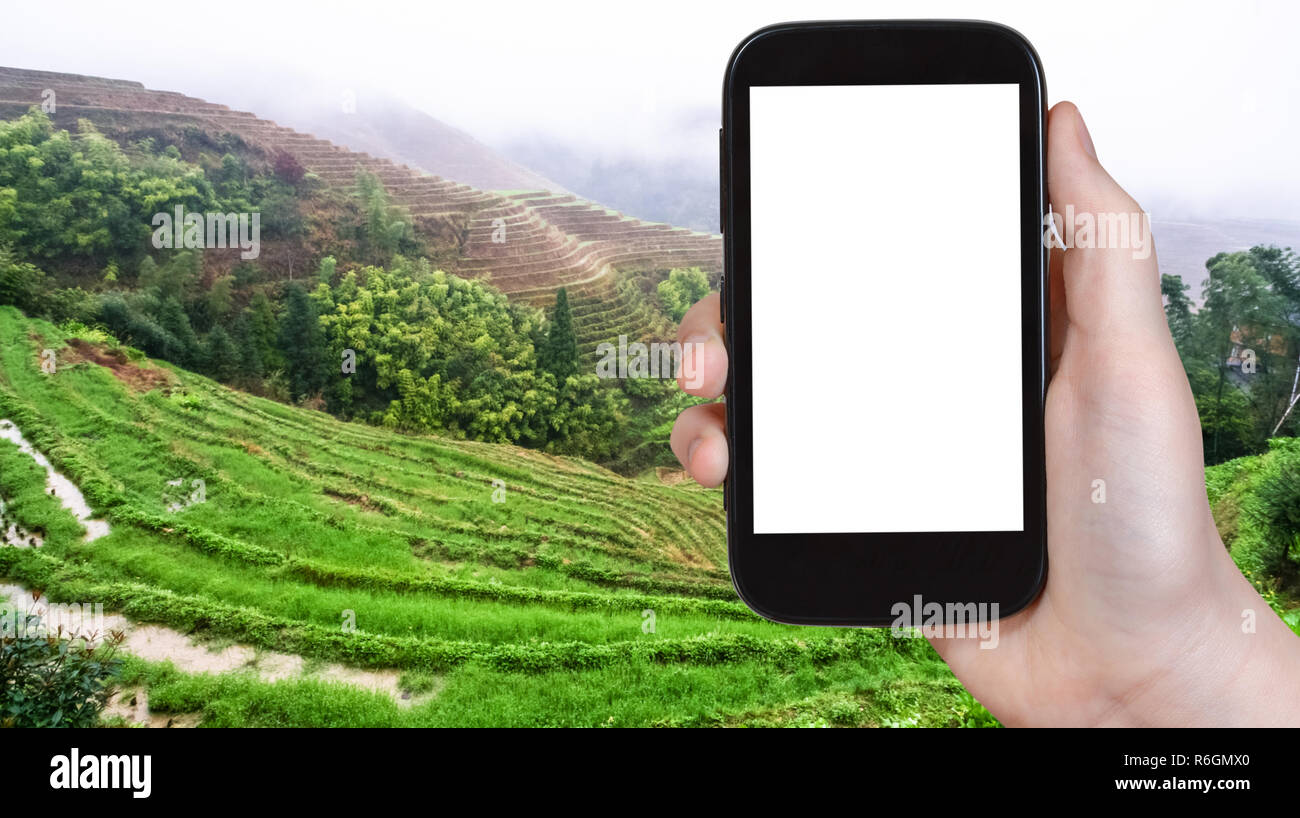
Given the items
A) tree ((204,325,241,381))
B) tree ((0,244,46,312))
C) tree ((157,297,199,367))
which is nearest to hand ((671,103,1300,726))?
tree ((204,325,241,381))

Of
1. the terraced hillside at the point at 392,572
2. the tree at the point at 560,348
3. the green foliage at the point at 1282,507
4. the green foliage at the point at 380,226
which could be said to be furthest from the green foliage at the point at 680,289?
the green foliage at the point at 1282,507

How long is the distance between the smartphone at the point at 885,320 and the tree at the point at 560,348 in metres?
4.21

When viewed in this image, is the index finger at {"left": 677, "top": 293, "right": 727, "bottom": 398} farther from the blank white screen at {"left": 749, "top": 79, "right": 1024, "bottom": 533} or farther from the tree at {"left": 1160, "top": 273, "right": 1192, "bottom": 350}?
the tree at {"left": 1160, "top": 273, "right": 1192, "bottom": 350}

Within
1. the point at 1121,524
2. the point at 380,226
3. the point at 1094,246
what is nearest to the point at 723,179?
the point at 1094,246

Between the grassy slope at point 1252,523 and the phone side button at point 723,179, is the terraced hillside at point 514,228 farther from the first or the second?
the phone side button at point 723,179

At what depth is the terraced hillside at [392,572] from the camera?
10.6 feet

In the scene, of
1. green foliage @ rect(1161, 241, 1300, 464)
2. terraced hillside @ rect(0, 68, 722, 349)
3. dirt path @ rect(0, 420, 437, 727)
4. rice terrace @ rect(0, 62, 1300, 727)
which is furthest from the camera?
terraced hillside @ rect(0, 68, 722, 349)

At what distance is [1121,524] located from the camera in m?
0.72

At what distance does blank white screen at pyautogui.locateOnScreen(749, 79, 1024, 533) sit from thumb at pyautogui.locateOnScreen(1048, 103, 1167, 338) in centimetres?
4

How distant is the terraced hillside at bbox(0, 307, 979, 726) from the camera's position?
10.6 ft

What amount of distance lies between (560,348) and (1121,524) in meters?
4.33
